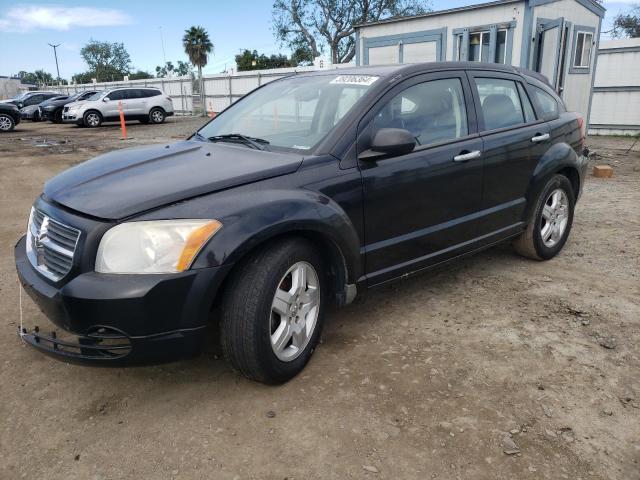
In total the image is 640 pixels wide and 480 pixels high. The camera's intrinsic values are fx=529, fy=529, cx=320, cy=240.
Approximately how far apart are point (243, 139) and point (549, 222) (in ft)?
9.24

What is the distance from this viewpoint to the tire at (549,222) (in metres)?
4.44

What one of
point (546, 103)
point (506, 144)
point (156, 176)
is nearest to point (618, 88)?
point (546, 103)

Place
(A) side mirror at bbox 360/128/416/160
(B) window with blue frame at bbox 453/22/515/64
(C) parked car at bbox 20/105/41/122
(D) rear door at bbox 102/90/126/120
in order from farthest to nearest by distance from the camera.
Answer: (C) parked car at bbox 20/105/41/122 < (D) rear door at bbox 102/90/126/120 < (B) window with blue frame at bbox 453/22/515/64 < (A) side mirror at bbox 360/128/416/160

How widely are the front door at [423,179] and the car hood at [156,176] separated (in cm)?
57

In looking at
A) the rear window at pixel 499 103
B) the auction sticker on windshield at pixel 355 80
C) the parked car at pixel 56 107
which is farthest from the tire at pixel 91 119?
the rear window at pixel 499 103

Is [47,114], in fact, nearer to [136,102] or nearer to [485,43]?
[136,102]

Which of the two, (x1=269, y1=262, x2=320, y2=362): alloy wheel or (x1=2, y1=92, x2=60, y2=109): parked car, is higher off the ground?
(x1=2, y1=92, x2=60, y2=109): parked car

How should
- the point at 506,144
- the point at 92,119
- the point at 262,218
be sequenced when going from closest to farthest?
1. the point at 262,218
2. the point at 506,144
3. the point at 92,119

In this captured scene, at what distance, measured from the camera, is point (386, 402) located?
8.76 feet

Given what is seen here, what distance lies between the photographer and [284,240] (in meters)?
2.71

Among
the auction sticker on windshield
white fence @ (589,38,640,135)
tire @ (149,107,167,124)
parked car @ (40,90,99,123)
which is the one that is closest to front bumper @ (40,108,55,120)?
parked car @ (40,90,99,123)

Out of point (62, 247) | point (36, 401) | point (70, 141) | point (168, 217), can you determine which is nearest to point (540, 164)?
point (168, 217)

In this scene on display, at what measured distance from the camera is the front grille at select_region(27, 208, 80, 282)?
2.47m

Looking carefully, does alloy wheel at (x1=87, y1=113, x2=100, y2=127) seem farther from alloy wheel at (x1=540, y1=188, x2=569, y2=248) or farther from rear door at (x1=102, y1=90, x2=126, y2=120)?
alloy wheel at (x1=540, y1=188, x2=569, y2=248)
